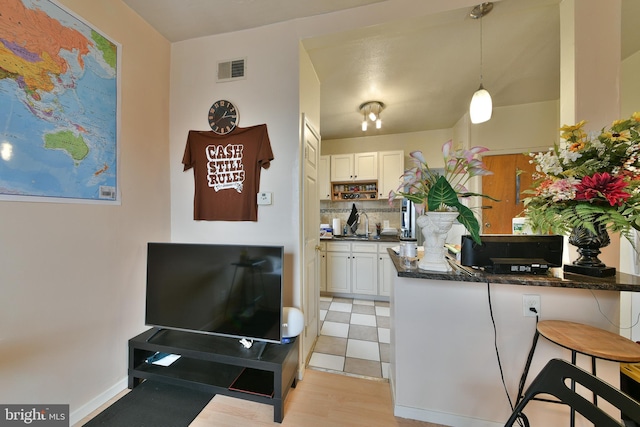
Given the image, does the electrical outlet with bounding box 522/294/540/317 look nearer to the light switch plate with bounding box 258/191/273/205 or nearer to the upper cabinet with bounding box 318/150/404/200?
the light switch plate with bounding box 258/191/273/205

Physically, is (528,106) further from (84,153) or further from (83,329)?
(83,329)

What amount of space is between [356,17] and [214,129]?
4.58 ft

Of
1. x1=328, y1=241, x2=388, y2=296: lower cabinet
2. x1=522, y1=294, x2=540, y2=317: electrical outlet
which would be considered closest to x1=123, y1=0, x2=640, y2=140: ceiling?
x1=522, y1=294, x2=540, y2=317: electrical outlet

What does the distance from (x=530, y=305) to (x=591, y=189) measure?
2.19 ft

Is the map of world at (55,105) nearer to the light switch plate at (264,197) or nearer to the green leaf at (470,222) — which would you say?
the light switch plate at (264,197)

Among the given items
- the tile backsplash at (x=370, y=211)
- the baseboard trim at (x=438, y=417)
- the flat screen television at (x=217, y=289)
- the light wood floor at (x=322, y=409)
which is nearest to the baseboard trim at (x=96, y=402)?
the flat screen television at (x=217, y=289)

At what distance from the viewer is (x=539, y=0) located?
1458 millimetres

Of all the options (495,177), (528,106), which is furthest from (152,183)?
(528,106)

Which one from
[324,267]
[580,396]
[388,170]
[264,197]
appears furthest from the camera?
[388,170]

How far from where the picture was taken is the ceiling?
162 centimetres

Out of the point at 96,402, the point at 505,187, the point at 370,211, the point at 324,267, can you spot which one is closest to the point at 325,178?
the point at 370,211

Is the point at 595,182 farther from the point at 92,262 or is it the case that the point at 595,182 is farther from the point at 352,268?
the point at 92,262

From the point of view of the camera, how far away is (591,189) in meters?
1.07

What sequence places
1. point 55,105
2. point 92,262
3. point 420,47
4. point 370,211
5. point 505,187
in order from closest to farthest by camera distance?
point 55,105, point 92,262, point 420,47, point 505,187, point 370,211
